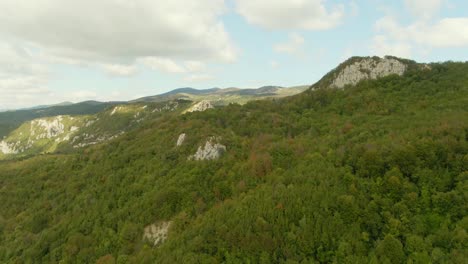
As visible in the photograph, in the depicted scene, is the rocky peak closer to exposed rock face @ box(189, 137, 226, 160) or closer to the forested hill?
the forested hill

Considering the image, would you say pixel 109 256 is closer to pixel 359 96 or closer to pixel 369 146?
pixel 369 146

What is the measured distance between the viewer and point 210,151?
318 ft

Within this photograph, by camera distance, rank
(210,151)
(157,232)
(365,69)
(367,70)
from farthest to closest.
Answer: (365,69) < (367,70) < (210,151) < (157,232)

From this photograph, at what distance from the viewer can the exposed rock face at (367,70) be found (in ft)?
460

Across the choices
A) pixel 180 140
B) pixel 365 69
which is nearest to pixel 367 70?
pixel 365 69

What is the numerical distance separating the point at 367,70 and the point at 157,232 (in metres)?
125

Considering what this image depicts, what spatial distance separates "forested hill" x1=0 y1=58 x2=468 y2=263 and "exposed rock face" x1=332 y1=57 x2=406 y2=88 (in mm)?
2094

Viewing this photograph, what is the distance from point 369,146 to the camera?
75188 millimetres

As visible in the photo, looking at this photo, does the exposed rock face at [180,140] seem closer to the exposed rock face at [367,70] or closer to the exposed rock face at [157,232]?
the exposed rock face at [157,232]

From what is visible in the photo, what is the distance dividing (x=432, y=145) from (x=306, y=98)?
7777 centimetres

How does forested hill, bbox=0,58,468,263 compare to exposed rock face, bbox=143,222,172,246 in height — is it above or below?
above

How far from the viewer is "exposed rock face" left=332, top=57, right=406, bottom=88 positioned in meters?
140

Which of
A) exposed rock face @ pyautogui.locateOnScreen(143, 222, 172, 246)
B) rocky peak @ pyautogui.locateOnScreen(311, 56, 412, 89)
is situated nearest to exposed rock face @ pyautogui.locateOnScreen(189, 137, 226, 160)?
exposed rock face @ pyautogui.locateOnScreen(143, 222, 172, 246)

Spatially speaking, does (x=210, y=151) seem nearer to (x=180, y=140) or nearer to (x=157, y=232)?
(x=180, y=140)
